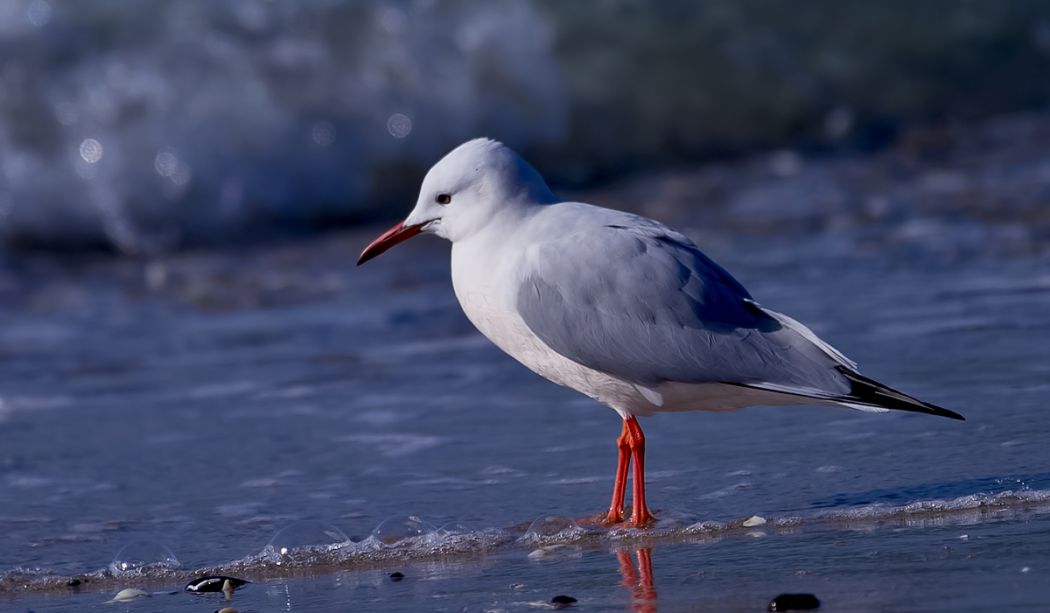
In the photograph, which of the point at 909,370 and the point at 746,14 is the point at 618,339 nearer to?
the point at 909,370

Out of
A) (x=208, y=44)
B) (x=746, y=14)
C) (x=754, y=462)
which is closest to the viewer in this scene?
(x=754, y=462)

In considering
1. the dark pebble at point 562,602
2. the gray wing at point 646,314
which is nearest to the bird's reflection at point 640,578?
the dark pebble at point 562,602

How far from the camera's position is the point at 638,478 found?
13.6 ft

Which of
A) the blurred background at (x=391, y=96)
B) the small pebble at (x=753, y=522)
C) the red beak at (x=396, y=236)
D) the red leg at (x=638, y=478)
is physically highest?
the blurred background at (x=391, y=96)

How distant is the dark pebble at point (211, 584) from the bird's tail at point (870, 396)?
1478 millimetres

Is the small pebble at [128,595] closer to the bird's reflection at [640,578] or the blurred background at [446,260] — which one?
the blurred background at [446,260]

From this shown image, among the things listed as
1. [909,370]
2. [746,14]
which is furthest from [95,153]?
[909,370]

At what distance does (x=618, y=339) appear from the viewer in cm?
411

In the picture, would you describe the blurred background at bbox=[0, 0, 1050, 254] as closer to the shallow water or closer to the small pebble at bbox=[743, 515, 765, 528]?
the shallow water

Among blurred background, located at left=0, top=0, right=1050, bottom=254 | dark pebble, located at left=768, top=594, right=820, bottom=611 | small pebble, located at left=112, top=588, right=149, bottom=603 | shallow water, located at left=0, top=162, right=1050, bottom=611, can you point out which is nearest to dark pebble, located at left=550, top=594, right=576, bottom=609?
shallow water, located at left=0, top=162, right=1050, bottom=611

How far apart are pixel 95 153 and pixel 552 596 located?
794 centimetres

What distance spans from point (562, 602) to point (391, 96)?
8517mm

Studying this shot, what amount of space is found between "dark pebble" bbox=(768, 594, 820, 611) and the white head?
162 cm

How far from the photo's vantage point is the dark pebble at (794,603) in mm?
3102
